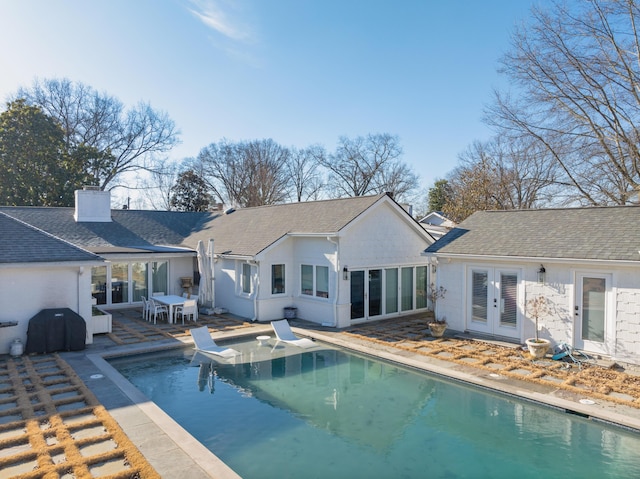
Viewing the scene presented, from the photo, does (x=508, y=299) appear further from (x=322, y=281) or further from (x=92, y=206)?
(x=92, y=206)

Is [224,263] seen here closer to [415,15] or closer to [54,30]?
[54,30]

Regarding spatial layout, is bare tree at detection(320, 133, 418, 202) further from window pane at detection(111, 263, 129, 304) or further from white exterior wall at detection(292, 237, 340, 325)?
window pane at detection(111, 263, 129, 304)

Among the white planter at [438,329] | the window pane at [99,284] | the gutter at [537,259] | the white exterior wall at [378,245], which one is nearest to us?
the gutter at [537,259]

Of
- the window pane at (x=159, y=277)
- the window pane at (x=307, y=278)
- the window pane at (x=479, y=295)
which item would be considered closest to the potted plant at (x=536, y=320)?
the window pane at (x=479, y=295)

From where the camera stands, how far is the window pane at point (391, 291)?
59.6 ft

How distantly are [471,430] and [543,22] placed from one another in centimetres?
1808

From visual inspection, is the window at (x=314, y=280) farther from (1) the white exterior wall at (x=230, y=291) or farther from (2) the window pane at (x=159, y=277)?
(2) the window pane at (x=159, y=277)

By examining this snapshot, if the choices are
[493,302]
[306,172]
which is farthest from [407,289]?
[306,172]

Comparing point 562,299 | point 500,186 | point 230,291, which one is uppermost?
point 500,186

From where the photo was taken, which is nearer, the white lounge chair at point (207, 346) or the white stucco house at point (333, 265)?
the white lounge chair at point (207, 346)

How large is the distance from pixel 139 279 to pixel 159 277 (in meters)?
0.92

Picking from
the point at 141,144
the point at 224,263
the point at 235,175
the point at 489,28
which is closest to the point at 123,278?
the point at 224,263

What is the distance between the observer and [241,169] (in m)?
50.4

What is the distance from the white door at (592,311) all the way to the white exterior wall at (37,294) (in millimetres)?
14515
